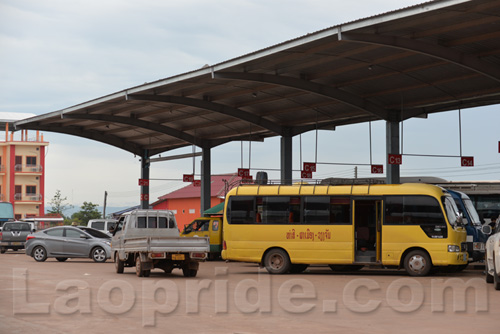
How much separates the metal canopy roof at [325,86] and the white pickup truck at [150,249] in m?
6.39

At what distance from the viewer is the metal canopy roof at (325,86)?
2222cm

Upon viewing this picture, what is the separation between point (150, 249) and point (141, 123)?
19.9 meters

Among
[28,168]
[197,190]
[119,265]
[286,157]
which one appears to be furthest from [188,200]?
[119,265]

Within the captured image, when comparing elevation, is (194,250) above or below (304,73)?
below

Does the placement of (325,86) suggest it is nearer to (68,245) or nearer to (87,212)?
(68,245)

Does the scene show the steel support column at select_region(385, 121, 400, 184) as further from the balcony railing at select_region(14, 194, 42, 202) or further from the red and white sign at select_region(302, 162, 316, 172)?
the balcony railing at select_region(14, 194, 42, 202)

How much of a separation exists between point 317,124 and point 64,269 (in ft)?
54.4

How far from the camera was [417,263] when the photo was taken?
22.4 m

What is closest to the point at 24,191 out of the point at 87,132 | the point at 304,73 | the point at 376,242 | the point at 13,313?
the point at 87,132

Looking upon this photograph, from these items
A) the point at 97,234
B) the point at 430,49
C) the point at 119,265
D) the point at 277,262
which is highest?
the point at 430,49

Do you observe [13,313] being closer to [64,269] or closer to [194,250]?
[194,250]

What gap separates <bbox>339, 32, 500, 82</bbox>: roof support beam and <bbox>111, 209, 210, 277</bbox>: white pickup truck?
6.95 meters

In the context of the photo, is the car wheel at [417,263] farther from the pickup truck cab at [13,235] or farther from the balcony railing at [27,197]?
the balcony railing at [27,197]

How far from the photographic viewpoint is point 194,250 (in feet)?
72.0
